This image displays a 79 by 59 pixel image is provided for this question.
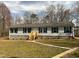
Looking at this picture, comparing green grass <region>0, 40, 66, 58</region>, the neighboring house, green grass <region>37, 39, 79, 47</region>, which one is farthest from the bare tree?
green grass <region>0, 40, 66, 58</region>

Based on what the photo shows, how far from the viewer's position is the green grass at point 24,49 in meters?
9.04

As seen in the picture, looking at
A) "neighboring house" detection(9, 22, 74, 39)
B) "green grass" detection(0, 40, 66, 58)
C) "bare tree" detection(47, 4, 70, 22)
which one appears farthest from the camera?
"neighboring house" detection(9, 22, 74, 39)

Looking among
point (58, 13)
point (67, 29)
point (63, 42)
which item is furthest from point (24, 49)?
point (67, 29)

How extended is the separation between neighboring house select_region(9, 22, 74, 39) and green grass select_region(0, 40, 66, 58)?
37 centimetres

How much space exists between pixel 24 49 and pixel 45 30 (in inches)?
57.2

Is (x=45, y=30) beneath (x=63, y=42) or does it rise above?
above

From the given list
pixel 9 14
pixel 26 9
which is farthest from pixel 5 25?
pixel 26 9

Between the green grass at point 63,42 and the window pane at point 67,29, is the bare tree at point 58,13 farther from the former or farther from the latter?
the green grass at point 63,42

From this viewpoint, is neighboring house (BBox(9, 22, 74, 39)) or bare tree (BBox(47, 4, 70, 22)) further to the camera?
neighboring house (BBox(9, 22, 74, 39))

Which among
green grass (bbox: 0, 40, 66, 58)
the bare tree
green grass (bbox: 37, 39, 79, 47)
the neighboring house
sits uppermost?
the bare tree

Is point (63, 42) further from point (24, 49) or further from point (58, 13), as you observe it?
point (24, 49)

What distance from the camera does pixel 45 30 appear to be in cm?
1035

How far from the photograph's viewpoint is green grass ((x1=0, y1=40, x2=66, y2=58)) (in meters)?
9.04

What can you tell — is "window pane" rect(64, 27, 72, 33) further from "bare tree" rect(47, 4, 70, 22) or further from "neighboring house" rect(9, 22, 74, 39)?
"bare tree" rect(47, 4, 70, 22)
